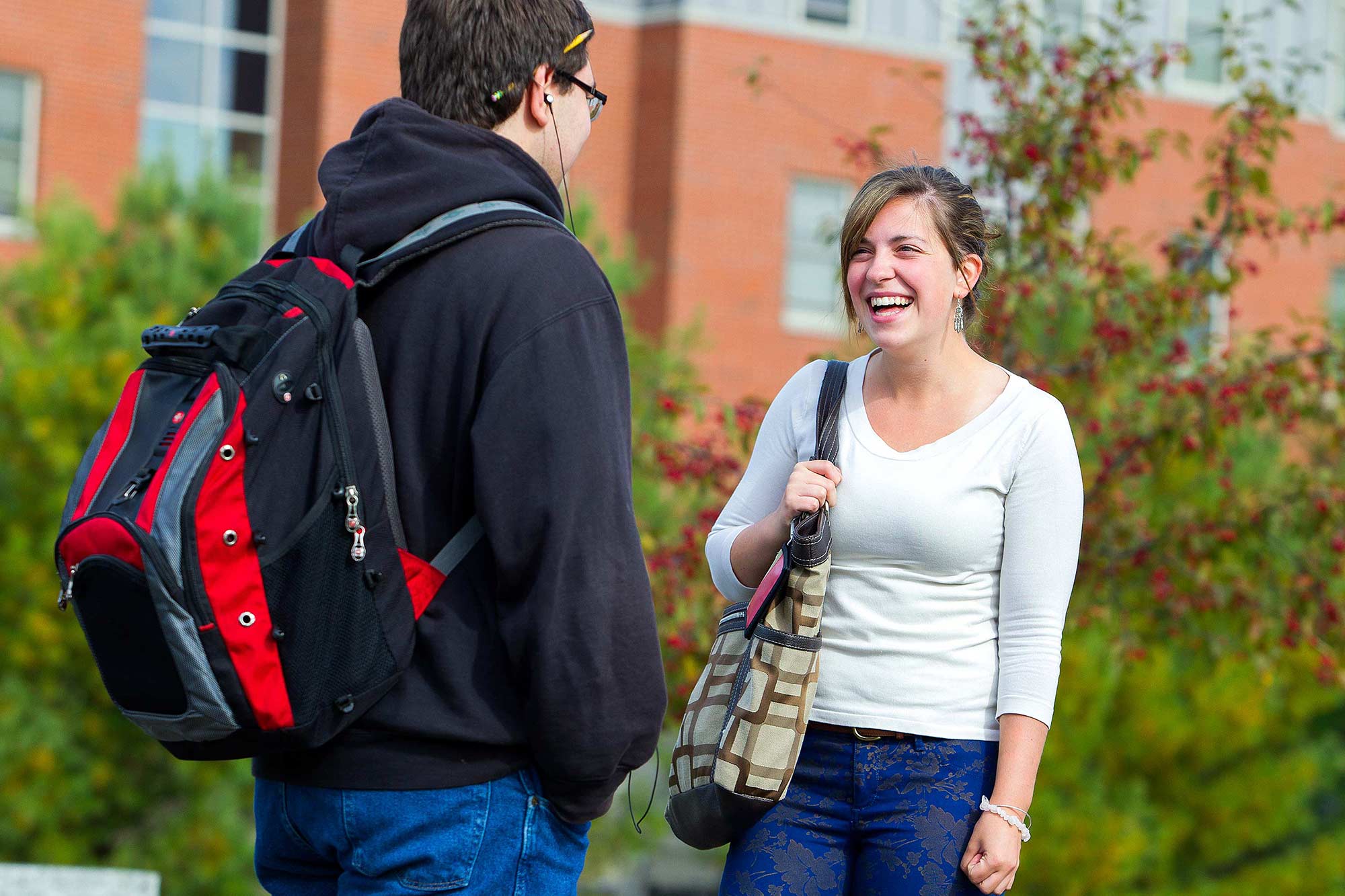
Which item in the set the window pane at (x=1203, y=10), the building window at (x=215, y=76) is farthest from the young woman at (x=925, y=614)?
the window pane at (x=1203, y=10)

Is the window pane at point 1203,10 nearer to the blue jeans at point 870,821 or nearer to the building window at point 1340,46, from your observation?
the building window at point 1340,46

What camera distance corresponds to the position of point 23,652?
9180mm

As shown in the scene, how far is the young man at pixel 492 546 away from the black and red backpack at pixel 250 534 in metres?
0.05

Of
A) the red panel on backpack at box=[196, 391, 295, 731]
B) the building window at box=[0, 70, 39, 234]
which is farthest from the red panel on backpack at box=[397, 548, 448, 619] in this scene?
the building window at box=[0, 70, 39, 234]

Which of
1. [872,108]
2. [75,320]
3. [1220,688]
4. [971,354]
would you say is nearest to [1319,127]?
[872,108]

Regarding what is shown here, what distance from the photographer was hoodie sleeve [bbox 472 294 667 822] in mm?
1872

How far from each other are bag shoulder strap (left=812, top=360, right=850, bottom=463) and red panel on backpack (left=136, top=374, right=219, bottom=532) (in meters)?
1.06

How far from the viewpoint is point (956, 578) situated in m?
2.40

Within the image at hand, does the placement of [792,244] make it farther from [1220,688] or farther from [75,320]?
[75,320]

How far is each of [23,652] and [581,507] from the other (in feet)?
27.5

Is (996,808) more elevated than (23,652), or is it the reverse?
(996,808)

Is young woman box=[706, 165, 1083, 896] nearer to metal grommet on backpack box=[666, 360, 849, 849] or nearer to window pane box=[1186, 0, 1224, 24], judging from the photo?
metal grommet on backpack box=[666, 360, 849, 849]

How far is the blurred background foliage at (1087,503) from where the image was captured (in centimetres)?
545

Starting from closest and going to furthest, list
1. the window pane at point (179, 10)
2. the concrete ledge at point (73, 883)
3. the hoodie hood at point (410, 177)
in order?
1. the hoodie hood at point (410, 177)
2. the concrete ledge at point (73, 883)
3. the window pane at point (179, 10)
